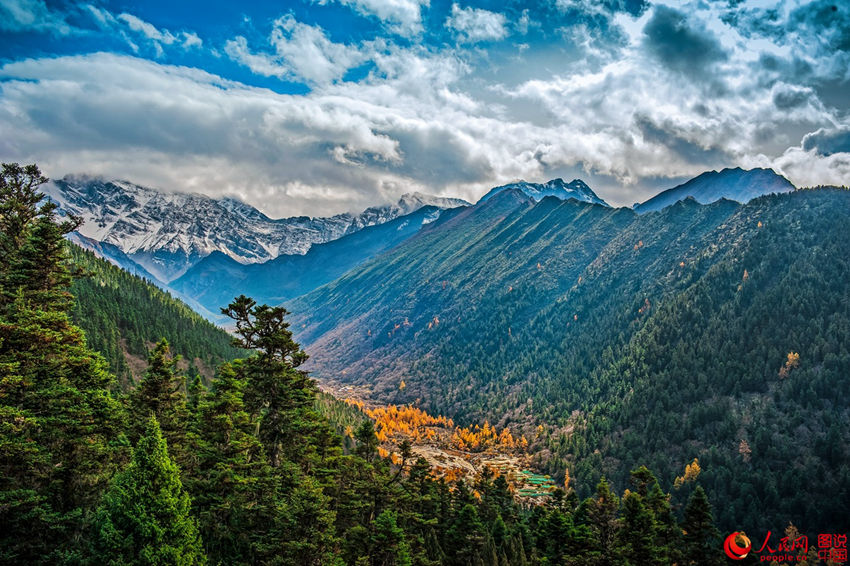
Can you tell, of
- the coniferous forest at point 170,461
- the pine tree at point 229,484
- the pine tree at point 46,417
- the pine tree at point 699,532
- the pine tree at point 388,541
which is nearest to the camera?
the coniferous forest at point 170,461

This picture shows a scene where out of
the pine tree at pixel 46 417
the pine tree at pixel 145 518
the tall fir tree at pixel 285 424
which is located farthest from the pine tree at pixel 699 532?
the pine tree at pixel 46 417

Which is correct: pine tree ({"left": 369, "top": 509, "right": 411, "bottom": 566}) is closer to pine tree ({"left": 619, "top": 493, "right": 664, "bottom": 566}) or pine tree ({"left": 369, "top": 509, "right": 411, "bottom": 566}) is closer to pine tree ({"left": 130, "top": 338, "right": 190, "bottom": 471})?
pine tree ({"left": 130, "top": 338, "right": 190, "bottom": 471})

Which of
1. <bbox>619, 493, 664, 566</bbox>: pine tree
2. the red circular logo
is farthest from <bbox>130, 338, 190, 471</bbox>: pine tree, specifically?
the red circular logo

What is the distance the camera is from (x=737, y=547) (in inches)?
2041

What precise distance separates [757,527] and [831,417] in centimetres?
5150

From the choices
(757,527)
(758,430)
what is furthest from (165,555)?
(758,430)

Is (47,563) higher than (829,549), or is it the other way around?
(47,563)

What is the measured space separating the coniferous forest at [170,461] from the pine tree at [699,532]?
0.55ft

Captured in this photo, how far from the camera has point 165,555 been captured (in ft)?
74.9

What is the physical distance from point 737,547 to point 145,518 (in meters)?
57.5

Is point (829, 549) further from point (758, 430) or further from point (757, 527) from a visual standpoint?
point (758, 430)

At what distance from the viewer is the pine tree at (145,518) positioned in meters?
22.3

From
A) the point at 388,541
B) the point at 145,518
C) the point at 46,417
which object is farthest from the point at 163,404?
the point at 388,541

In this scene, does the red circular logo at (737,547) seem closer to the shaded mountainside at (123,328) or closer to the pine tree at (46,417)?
the pine tree at (46,417)
